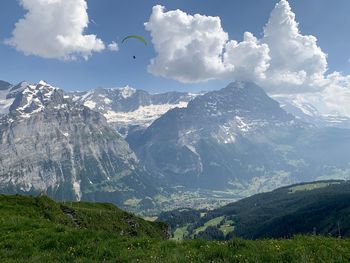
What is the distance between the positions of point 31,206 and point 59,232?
26.6 meters

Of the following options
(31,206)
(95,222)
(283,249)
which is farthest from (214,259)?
(95,222)

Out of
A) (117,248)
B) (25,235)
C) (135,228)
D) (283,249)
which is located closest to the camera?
(283,249)

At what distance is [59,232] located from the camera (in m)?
24.5

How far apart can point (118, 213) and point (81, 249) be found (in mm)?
49806

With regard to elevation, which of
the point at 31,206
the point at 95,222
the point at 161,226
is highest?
the point at 31,206

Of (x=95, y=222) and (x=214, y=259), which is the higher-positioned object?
(x=214, y=259)

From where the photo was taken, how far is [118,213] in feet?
226

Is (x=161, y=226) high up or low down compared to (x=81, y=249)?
down

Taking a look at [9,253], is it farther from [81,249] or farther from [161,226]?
[161,226]

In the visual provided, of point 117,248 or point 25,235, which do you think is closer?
point 117,248

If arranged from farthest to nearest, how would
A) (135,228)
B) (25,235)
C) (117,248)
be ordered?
1. (135,228)
2. (25,235)
3. (117,248)

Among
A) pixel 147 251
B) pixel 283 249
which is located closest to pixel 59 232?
pixel 147 251

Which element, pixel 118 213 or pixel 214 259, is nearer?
pixel 214 259

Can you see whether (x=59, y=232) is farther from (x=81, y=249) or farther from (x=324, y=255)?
(x=324, y=255)
